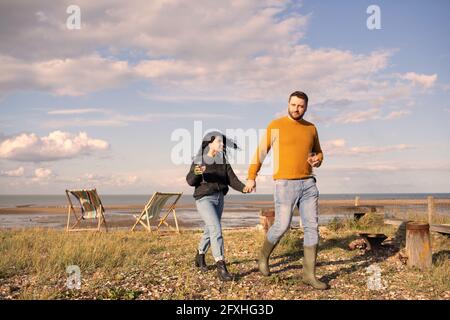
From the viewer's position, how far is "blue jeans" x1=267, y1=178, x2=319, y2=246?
17.6ft

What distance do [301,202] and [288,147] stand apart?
73 cm

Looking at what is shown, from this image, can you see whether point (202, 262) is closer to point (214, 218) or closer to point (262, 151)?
point (214, 218)

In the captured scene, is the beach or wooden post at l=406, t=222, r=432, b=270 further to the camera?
the beach

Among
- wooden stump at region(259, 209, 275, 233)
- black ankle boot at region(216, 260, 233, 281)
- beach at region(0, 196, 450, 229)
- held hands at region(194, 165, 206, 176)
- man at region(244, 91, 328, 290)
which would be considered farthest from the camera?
beach at region(0, 196, 450, 229)

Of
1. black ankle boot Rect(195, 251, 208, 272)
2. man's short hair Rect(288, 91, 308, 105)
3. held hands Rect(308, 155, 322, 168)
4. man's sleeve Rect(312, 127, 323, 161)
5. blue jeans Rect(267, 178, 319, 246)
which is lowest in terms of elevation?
black ankle boot Rect(195, 251, 208, 272)

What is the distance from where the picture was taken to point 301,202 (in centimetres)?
548

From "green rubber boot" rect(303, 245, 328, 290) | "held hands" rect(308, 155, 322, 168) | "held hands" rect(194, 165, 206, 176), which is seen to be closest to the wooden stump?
"green rubber boot" rect(303, 245, 328, 290)

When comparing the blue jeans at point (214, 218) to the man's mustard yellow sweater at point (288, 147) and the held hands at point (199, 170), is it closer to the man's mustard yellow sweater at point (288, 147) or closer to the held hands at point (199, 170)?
the held hands at point (199, 170)

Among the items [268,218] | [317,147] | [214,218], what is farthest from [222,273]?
[268,218]

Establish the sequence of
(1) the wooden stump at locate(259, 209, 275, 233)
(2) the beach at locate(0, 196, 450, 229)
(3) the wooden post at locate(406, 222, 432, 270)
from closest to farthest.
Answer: (3) the wooden post at locate(406, 222, 432, 270) → (1) the wooden stump at locate(259, 209, 275, 233) → (2) the beach at locate(0, 196, 450, 229)

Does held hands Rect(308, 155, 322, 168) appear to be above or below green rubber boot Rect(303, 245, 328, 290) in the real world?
above

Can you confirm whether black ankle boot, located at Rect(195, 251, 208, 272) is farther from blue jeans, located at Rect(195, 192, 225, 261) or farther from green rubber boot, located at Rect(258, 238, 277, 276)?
green rubber boot, located at Rect(258, 238, 277, 276)

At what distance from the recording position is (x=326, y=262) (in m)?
7.11
